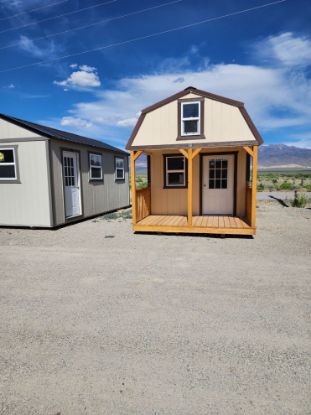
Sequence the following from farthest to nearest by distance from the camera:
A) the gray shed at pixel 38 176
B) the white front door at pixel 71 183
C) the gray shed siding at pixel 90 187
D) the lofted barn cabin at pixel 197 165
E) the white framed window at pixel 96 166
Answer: the white framed window at pixel 96 166 → the white front door at pixel 71 183 → the gray shed siding at pixel 90 187 → the gray shed at pixel 38 176 → the lofted barn cabin at pixel 197 165

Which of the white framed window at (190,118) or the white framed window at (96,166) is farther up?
the white framed window at (190,118)

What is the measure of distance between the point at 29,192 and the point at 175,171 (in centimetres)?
501

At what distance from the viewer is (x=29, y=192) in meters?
8.83

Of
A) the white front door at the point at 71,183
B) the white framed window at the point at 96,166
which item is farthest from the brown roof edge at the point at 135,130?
the white framed window at the point at 96,166

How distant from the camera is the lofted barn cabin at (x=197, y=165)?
24.4 feet

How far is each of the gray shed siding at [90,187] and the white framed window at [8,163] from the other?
1.44 m

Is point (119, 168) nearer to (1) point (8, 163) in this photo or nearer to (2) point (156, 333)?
(1) point (8, 163)

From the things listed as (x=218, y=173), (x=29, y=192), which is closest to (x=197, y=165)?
(x=218, y=173)

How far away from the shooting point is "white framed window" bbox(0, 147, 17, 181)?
8875mm

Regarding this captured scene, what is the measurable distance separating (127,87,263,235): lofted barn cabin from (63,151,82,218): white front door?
8.81ft

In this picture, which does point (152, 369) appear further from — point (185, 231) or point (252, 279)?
point (185, 231)

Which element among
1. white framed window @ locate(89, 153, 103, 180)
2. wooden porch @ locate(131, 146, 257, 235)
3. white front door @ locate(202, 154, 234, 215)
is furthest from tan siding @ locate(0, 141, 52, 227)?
white front door @ locate(202, 154, 234, 215)

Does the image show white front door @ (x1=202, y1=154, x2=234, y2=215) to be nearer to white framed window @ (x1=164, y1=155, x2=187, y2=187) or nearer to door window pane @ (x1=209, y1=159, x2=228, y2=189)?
door window pane @ (x1=209, y1=159, x2=228, y2=189)

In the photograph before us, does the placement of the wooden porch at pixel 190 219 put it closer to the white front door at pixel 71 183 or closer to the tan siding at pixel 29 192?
the white front door at pixel 71 183
